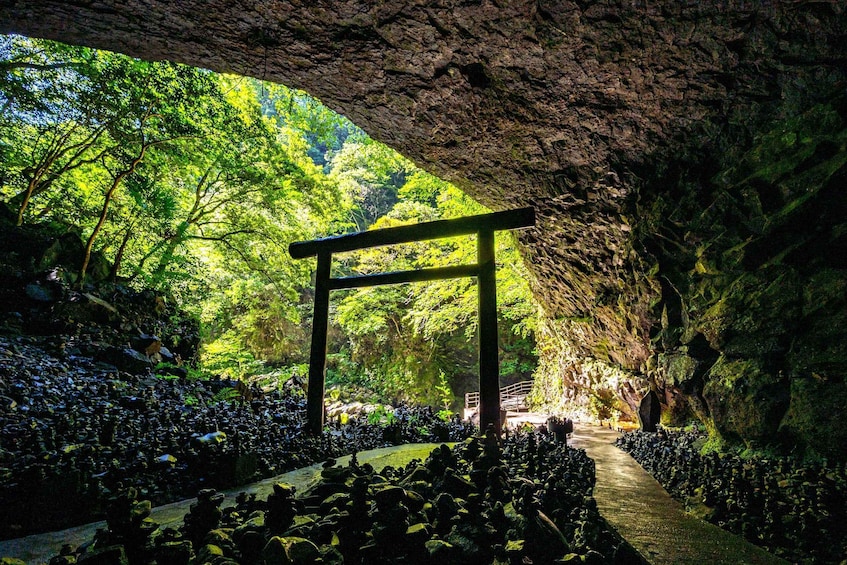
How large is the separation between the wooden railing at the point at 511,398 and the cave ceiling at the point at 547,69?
11854 millimetres

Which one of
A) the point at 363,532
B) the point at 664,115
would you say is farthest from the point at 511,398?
the point at 363,532

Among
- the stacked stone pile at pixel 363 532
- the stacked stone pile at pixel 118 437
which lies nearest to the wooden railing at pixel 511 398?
the stacked stone pile at pixel 118 437

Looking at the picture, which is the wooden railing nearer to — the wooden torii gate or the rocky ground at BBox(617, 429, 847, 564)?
the wooden torii gate

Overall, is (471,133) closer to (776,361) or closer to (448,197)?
(448,197)

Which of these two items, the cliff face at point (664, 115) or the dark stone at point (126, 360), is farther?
the dark stone at point (126, 360)

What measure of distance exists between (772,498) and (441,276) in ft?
13.0

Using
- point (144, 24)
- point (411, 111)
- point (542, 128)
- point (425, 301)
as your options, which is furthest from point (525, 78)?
point (425, 301)

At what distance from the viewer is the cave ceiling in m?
4.59

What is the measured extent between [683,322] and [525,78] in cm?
503

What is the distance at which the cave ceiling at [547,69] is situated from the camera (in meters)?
4.59

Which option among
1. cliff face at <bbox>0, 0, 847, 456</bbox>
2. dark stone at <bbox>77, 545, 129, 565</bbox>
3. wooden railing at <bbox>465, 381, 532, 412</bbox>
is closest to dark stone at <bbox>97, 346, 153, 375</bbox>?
cliff face at <bbox>0, 0, 847, 456</bbox>

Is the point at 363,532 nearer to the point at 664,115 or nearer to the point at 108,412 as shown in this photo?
the point at 108,412

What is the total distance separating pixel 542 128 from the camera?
653 cm

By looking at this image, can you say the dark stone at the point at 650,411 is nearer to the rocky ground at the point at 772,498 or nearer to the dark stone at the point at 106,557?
the rocky ground at the point at 772,498
